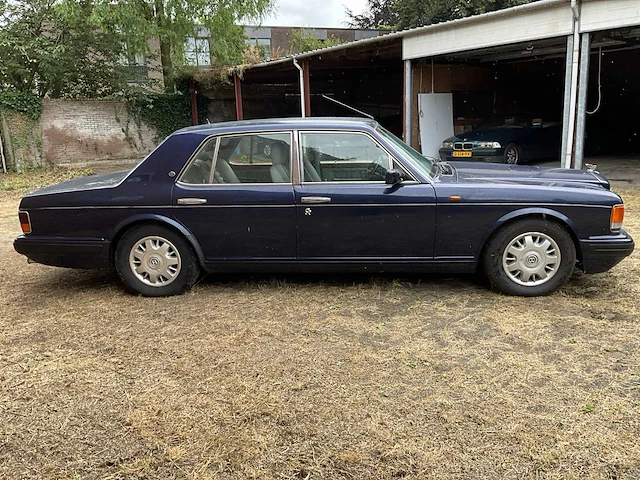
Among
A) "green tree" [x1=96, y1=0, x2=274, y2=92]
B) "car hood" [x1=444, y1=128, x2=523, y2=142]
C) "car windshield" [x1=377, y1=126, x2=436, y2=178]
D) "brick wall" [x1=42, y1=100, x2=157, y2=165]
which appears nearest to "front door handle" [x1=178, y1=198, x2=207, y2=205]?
"car windshield" [x1=377, y1=126, x2=436, y2=178]

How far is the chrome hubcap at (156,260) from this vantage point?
4.76 metres

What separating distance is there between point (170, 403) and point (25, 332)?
1815 mm

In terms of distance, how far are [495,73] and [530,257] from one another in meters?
14.7

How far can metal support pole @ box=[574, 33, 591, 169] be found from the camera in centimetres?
910

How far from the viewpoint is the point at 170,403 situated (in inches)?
120

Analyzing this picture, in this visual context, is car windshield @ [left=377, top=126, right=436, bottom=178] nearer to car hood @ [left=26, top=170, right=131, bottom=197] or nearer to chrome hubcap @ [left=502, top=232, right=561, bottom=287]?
chrome hubcap @ [left=502, top=232, right=561, bottom=287]

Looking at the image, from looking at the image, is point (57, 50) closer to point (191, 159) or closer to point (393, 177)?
point (191, 159)

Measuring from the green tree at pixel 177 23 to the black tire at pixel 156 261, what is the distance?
15.1 m

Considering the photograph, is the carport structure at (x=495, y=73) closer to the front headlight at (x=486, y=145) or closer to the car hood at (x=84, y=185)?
the front headlight at (x=486, y=145)

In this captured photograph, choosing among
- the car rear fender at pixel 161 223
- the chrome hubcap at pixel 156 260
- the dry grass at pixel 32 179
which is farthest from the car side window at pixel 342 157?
the dry grass at pixel 32 179

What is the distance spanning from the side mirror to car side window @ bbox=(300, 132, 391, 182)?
0.38ft

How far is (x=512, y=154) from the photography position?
13.9 meters

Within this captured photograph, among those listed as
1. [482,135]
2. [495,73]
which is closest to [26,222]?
[482,135]

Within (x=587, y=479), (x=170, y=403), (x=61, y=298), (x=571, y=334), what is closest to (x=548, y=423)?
(x=587, y=479)
